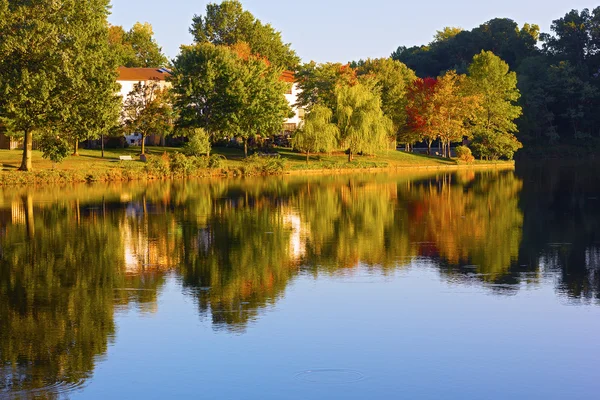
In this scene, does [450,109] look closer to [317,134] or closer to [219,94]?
[317,134]

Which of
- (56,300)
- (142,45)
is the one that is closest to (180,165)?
(56,300)

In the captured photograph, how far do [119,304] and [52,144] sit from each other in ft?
144

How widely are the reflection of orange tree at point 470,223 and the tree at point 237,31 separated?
82297 mm

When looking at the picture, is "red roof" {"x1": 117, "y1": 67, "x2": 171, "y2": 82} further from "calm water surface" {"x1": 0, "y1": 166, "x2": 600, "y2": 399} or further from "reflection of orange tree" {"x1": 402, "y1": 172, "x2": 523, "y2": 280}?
"calm water surface" {"x1": 0, "y1": 166, "x2": 600, "y2": 399}

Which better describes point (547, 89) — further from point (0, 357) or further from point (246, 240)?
point (0, 357)

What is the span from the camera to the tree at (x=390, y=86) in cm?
9706

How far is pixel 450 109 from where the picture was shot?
94625 millimetres

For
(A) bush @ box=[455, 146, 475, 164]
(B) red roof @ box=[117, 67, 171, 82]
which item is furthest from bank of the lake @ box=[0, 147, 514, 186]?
(B) red roof @ box=[117, 67, 171, 82]

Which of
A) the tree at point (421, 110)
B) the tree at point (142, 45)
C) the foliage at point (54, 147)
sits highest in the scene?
the tree at point (142, 45)

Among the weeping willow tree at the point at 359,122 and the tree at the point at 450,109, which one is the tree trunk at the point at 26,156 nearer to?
the weeping willow tree at the point at 359,122

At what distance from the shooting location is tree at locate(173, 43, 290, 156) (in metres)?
77.8

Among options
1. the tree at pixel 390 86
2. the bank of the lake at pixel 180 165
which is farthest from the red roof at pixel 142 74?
the tree at pixel 390 86

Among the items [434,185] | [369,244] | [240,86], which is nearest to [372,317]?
[369,244]

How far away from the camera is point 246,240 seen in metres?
28.8
